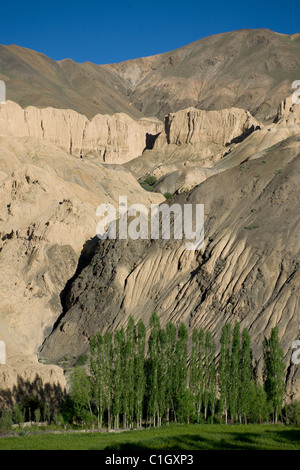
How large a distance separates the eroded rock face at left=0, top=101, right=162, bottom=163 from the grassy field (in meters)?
88.5

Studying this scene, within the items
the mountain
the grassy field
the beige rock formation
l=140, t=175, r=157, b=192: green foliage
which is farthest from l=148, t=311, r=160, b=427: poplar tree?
the mountain

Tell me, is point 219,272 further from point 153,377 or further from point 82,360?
point 153,377

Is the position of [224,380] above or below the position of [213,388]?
above

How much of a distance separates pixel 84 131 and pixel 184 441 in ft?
345

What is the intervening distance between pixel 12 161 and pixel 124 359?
50945 millimetres

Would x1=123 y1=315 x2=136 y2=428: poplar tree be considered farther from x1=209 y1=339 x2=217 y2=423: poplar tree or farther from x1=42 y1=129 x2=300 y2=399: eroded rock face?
x1=42 y1=129 x2=300 y2=399: eroded rock face

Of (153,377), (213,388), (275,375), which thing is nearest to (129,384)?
(153,377)

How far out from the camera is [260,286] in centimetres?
5041

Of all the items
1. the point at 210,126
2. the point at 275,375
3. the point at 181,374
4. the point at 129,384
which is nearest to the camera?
the point at 275,375

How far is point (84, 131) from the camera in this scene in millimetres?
126812

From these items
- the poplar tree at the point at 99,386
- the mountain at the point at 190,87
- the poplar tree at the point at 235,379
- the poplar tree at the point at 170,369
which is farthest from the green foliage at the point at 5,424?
the mountain at the point at 190,87

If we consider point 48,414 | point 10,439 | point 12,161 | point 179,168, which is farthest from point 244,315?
point 179,168
